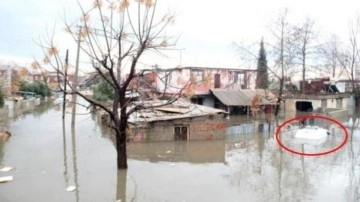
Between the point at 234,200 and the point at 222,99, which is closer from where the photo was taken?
the point at 234,200

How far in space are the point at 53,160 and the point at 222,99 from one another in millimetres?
18162

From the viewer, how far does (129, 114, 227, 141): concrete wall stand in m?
17.5

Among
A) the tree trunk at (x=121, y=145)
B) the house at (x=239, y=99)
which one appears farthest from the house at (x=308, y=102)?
the tree trunk at (x=121, y=145)

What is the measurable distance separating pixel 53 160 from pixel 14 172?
1.98 m

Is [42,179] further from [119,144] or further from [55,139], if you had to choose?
[55,139]

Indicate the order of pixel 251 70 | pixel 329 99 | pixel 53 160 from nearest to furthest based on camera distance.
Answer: pixel 53 160 < pixel 251 70 < pixel 329 99

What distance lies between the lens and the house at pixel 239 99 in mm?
29859

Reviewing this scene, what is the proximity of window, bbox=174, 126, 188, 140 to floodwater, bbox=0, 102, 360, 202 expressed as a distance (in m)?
0.70

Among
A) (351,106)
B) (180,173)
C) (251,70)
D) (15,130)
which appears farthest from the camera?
(351,106)

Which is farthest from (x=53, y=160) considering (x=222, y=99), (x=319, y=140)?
(x=222, y=99)

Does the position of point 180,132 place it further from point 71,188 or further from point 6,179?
point 6,179

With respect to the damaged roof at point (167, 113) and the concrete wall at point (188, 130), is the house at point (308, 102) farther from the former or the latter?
the concrete wall at point (188, 130)

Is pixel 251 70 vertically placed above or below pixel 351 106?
above

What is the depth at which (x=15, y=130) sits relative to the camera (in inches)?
822
